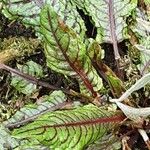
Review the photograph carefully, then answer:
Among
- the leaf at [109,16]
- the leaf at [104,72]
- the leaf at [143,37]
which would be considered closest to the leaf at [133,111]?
the leaf at [104,72]

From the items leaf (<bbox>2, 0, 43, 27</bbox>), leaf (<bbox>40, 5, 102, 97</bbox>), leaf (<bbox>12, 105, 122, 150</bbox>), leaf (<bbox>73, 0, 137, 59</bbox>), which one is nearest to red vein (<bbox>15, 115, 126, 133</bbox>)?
leaf (<bbox>12, 105, 122, 150</bbox>)

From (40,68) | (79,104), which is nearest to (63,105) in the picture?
(79,104)

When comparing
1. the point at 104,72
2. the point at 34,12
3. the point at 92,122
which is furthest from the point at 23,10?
the point at 92,122

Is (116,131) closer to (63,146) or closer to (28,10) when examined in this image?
(63,146)

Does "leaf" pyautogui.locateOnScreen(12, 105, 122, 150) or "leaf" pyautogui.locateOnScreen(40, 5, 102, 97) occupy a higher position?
"leaf" pyautogui.locateOnScreen(40, 5, 102, 97)

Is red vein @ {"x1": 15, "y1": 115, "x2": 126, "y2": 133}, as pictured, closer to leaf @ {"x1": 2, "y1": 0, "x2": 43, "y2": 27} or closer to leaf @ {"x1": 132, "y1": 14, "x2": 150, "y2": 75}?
leaf @ {"x1": 132, "y1": 14, "x2": 150, "y2": 75}

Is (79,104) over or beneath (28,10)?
beneath

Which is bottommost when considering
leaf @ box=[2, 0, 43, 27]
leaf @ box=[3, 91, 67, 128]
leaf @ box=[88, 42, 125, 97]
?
leaf @ box=[3, 91, 67, 128]

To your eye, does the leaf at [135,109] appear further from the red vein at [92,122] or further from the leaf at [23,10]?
the leaf at [23,10]
